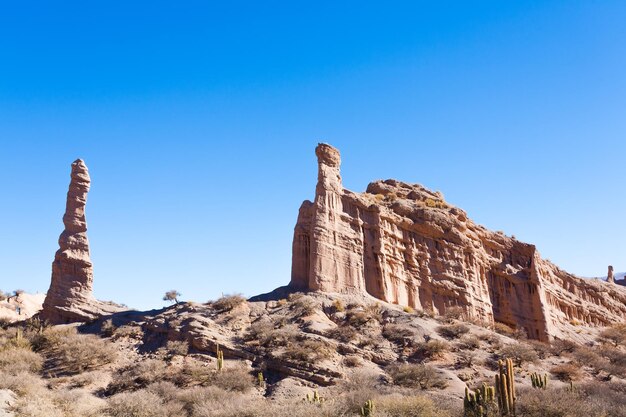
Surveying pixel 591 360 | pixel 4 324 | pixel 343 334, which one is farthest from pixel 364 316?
pixel 4 324

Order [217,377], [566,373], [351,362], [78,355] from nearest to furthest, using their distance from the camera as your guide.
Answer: [217,377] → [351,362] → [78,355] → [566,373]

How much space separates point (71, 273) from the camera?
40969 mm

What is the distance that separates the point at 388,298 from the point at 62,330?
2194 centimetres

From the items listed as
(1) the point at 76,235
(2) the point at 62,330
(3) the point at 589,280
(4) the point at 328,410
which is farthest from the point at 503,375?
(3) the point at 589,280

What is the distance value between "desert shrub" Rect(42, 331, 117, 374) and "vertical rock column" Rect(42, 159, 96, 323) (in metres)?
5.25

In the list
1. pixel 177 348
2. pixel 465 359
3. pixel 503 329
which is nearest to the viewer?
pixel 177 348

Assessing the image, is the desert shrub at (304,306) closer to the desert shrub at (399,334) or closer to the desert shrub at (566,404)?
the desert shrub at (399,334)

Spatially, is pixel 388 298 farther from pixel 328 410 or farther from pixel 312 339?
pixel 328 410

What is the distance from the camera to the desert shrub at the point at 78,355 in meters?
32.8

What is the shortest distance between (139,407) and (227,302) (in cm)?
1368

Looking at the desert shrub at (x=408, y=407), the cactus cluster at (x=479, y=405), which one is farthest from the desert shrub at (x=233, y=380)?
the cactus cluster at (x=479, y=405)

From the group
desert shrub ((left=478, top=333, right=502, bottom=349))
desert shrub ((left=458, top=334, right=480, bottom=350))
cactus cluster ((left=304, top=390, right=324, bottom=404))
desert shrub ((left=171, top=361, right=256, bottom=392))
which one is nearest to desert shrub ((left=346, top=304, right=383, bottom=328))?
desert shrub ((left=458, top=334, right=480, bottom=350))

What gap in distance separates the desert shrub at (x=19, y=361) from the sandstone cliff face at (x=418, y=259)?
56.0 feet

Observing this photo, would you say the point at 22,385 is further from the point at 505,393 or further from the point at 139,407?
the point at 505,393
